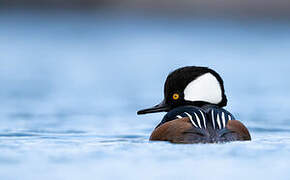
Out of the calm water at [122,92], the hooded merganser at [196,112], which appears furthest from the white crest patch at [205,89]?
the calm water at [122,92]

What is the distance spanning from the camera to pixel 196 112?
8414 millimetres

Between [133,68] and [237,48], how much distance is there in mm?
5456

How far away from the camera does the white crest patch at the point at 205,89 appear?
9.09 meters

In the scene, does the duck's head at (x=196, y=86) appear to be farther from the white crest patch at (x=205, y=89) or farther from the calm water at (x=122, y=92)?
the calm water at (x=122, y=92)

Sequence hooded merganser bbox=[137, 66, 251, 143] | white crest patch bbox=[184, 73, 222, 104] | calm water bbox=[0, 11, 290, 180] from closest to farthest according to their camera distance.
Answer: calm water bbox=[0, 11, 290, 180], hooded merganser bbox=[137, 66, 251, 143], white crest patch bbox=[184, 73, 222, 104]

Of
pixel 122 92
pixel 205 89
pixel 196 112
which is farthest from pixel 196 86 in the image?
pixel 122 92

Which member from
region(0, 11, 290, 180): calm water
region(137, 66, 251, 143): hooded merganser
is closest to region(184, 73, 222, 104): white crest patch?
region(137, 66, 251, 143): hooded merganser

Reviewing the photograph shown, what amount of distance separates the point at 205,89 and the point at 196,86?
106 mm

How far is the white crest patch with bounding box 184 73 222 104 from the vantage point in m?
9.09

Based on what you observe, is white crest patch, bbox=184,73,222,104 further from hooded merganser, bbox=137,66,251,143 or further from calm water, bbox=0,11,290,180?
calm water, bbox=0,11,290,180

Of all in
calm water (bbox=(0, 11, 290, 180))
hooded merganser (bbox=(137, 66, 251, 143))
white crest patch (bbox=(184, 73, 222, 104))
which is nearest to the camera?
calm water (bbox=(0, 11, 290, 180))

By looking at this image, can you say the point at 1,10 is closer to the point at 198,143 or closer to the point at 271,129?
the point at 271,129

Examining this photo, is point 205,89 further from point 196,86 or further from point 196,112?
point 196,112

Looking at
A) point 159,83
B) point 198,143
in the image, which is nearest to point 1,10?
point 159,83
